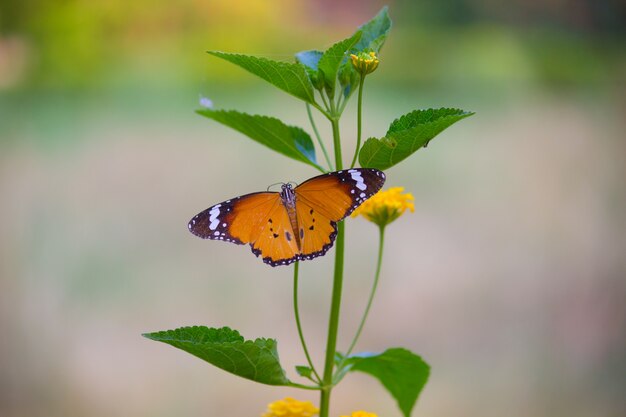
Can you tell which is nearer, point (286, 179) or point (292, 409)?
point (292, 409)

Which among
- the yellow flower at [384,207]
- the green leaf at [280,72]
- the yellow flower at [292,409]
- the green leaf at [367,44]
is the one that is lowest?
the yellow flower at [292,409]

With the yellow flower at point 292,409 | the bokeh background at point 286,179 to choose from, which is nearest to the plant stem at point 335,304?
the yellow flower at point 292,409

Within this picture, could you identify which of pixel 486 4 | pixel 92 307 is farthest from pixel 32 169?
pixel 486 4

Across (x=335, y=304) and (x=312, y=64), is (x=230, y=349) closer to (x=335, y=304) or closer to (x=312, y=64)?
(x=335, y=304)

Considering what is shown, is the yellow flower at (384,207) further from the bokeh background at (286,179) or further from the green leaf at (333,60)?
the bokeh background at (286,179)

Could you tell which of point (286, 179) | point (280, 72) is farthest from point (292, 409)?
point (286, 179)

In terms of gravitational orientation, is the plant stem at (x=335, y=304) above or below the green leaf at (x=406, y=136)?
below
